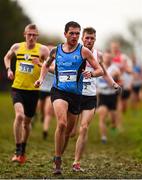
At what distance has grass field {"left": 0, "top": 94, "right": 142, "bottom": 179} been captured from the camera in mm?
11719

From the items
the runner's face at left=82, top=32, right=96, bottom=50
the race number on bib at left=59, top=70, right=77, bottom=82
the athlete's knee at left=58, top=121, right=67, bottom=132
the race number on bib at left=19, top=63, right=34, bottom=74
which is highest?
the runner's face at left=82, top=32, right=96, bottom=50

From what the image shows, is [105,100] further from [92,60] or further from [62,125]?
[62,125]

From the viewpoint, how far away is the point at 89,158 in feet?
48.3

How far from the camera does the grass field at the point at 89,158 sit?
11.7 metres

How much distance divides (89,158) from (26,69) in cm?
224

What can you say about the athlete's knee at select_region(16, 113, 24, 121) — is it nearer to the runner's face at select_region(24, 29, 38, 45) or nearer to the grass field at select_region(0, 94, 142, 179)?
the grass field at select_region(0, 94, 142, 179)

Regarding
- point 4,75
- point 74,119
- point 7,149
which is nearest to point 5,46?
point 4,75

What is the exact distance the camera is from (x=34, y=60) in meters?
13.7

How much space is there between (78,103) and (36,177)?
150cm

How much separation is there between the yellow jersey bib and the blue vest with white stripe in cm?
179

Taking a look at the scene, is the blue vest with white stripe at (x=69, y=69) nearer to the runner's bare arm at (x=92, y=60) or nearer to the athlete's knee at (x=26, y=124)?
the runner's bare arm at (x=92, y=60)

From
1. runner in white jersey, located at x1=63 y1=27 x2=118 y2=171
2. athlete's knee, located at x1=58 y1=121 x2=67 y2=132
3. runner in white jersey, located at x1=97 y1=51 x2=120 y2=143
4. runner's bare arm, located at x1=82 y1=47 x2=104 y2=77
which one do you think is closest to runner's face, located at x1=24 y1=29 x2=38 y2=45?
runner in white jersey, located at x1=63 y1=27 x2=118 y2=171

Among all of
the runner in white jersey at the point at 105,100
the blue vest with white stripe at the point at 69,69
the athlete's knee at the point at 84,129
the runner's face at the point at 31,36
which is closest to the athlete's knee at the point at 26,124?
the runner's face at the point at 31,36

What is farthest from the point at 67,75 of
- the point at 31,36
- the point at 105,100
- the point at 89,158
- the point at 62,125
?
the point at 105,100
